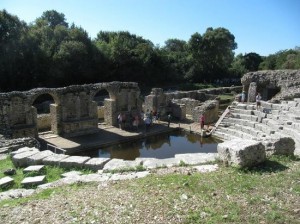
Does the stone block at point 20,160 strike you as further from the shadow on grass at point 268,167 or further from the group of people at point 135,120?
the group of people at point 135,120

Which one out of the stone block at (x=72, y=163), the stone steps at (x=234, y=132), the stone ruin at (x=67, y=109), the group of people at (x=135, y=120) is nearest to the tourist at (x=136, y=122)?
the group of people at (x=135, y=120)

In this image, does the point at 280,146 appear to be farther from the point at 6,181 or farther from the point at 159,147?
the point at 159,147

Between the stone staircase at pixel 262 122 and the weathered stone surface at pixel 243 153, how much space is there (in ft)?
18.4

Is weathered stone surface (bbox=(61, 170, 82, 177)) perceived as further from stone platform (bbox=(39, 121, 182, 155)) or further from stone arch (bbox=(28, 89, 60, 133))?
stone arch (bbox=(28, 89, 60, 133))

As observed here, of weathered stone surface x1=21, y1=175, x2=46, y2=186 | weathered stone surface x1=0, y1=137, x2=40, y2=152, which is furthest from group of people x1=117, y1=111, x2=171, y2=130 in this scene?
weathered stone surface x1=21, y1=175, x2=46, y2=186

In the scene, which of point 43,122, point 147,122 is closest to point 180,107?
point 147,122

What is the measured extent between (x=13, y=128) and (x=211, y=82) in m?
41.9

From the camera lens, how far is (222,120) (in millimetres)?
20906

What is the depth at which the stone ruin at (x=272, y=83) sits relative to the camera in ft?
76.4

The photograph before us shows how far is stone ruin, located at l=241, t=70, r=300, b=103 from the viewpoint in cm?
2330

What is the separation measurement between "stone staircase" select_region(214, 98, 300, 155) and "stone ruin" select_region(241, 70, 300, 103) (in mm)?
3155

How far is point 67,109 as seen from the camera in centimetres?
2030

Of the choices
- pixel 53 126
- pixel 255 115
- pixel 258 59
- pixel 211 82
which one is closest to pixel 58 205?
pixel 53 126

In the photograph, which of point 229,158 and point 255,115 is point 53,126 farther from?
point 229,158
